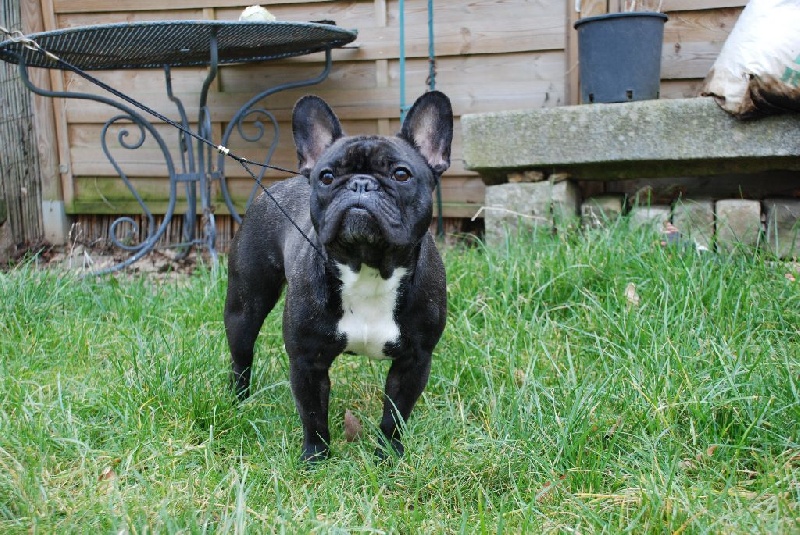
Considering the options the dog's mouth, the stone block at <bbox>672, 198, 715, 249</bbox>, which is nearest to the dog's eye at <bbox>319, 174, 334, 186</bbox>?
the dog's mouth

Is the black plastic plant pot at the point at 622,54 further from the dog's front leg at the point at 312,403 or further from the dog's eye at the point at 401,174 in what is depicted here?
the dog's front leg at the point at 312,403

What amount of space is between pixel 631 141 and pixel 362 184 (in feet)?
7.88

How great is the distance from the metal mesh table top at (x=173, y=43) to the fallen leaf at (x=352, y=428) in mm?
2130

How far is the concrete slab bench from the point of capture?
407cm

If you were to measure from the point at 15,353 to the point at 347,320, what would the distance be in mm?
1764

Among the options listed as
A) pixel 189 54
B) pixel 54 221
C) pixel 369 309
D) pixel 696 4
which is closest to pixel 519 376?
pixel 369 309

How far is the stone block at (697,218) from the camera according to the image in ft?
13.8

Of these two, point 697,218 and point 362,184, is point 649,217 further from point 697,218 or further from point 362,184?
point 362,184

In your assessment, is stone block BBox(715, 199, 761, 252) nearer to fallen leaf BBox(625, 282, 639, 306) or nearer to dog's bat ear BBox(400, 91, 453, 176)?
fallen leaf BBox(625, 282, 639, 306)

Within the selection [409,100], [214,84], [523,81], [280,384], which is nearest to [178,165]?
[214,84]

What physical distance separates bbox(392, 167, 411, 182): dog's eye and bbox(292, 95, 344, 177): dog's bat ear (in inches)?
15.0

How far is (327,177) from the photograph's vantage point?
2.45 m

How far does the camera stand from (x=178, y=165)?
228 inches

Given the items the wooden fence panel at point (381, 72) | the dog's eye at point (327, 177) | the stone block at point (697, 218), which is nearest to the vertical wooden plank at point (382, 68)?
the wooden fence panel at point (381, 72)
